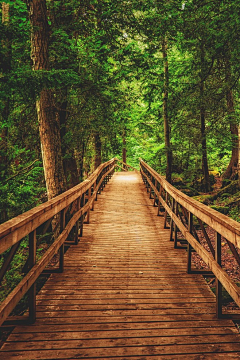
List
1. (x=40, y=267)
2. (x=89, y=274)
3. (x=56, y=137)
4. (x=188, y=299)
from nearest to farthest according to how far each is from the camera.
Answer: (x=40, y=267) < (x=188, y=299) < (x=89, y=274) < (x=56, y=137)

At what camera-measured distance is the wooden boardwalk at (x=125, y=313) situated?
7.02 ft

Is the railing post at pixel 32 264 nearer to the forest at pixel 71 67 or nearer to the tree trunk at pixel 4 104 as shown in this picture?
the forest at pixel 71 67

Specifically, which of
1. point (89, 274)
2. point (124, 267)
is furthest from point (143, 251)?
point (89, 274)

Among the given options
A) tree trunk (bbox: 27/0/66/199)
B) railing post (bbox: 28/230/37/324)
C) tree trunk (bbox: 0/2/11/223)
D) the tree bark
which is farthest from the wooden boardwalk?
the tree bark

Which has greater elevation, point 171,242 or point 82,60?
point 82,60

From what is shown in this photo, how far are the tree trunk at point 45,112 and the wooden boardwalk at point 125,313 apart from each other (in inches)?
85.0

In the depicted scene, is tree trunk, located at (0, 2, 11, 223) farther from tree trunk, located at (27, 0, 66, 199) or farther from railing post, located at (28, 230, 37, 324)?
railing post, located at (28, 230, 37, 324)

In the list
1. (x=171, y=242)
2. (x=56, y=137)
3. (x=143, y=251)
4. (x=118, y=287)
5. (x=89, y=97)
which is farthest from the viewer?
(x=89, y=97)

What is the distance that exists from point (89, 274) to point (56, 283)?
56 cm

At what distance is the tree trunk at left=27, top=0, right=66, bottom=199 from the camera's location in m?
5.77

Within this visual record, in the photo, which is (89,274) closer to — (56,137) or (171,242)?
(171,242)

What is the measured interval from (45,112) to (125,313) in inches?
200

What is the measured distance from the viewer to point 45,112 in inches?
235

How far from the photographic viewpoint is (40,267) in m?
2.59
